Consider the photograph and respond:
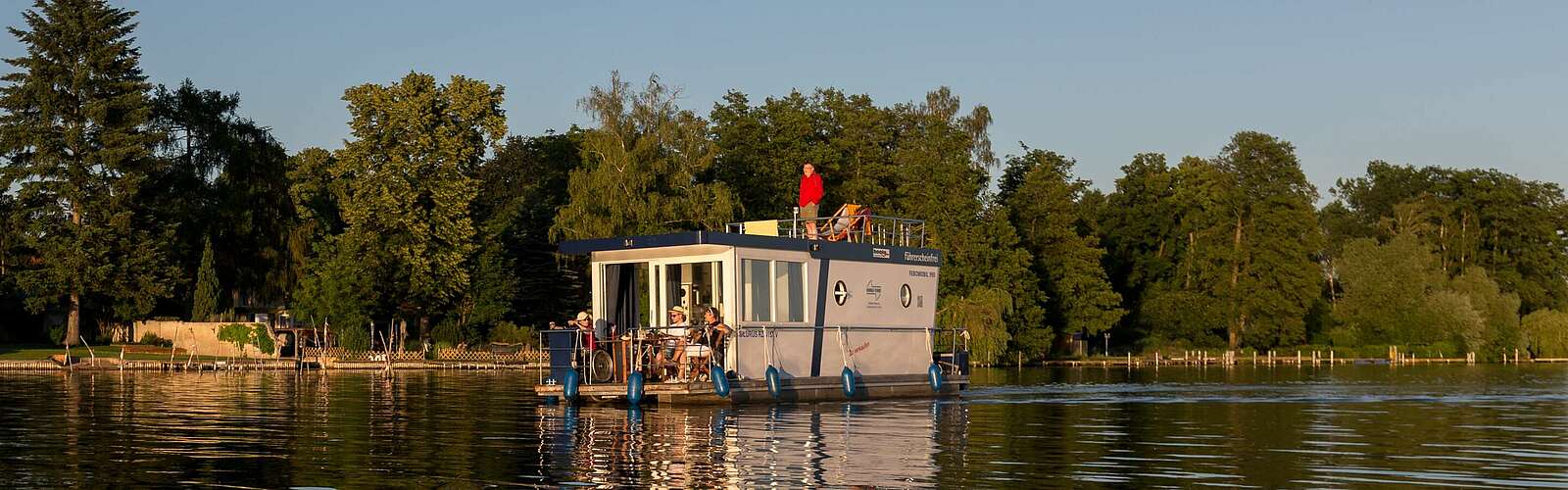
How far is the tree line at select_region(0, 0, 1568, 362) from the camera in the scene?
2768 inches

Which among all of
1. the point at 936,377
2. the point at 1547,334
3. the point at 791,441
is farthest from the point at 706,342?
the point at 1547,334

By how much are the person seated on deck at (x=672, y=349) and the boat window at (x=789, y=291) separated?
1825 mm

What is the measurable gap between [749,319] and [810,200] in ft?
13.5

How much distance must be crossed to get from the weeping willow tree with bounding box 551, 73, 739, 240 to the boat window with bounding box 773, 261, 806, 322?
35.5 metres

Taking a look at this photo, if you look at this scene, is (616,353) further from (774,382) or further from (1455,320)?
(1455,320)

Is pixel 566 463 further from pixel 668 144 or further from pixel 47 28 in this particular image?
pixel 47 28

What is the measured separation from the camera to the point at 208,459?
19.0 metres

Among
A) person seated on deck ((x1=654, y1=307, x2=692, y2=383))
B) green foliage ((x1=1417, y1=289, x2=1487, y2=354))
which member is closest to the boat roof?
person seated on deck ((x1=654, y1=307, x2=692, y2=383))

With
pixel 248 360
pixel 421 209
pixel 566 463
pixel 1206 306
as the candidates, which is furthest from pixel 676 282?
pixel 1206 306

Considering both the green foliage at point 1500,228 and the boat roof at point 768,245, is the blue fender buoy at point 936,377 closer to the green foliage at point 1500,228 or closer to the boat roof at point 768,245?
the boat roof at point 768,245

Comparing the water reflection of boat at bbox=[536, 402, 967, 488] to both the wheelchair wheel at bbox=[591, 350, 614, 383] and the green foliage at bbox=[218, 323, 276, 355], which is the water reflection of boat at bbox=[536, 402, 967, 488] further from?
the green foliage at bbox=[218, 323, 276, 355]

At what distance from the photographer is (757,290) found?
30.5 metres

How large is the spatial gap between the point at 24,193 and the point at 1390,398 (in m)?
59.5

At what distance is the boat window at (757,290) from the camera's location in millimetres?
30203
